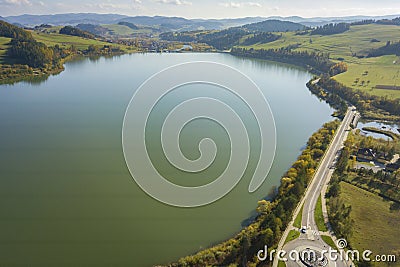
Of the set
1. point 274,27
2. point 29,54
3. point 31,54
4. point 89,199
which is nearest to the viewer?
point 89,199

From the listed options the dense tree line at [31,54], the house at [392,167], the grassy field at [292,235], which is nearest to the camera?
the grassy field at [292,235]

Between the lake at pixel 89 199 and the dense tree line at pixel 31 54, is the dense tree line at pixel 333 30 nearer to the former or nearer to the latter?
the lake at pixel 89 199

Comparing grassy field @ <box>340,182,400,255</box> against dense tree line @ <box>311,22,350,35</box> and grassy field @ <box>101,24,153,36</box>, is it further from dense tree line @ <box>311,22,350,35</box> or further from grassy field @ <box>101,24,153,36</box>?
grassy field @ <box>101,24,153,36</box>

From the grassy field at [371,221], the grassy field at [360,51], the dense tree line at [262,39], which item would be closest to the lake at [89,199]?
the grassy field at [371,221]

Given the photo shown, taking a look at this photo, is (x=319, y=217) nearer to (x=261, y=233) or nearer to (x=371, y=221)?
(x=371, y=221)

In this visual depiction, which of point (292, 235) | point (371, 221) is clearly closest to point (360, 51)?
point (371, 221)
